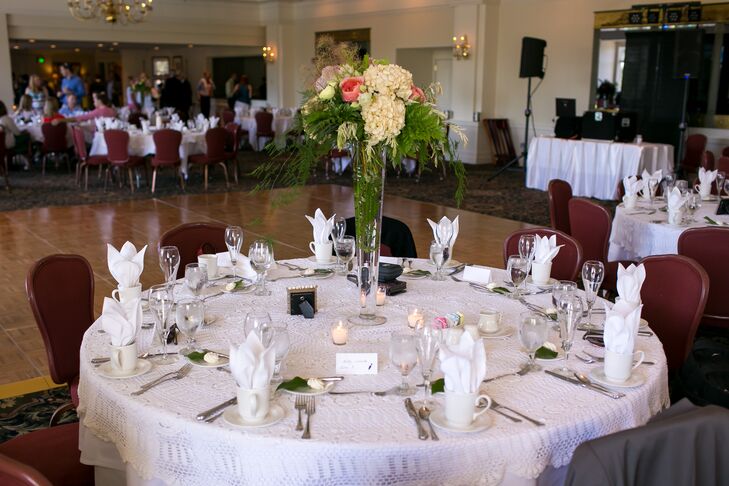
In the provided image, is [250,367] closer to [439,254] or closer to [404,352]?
[404,352]

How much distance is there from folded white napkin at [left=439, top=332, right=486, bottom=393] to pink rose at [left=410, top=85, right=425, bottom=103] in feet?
3.18

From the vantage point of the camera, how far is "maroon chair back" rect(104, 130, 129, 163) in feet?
34.4

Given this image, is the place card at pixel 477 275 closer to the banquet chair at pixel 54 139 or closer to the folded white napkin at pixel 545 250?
the folded white napkin at pixel 545 250

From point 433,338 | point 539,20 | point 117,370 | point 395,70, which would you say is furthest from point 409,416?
point 539,20

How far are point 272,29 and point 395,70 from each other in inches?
699

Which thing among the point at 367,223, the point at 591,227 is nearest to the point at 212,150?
the point at 591,227

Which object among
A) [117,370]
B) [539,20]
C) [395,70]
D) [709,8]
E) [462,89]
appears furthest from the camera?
[462,89]

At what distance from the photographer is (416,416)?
1875 mm

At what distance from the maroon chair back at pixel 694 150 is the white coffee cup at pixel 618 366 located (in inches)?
363

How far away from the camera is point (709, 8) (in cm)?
1134

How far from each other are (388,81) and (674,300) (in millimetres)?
1621

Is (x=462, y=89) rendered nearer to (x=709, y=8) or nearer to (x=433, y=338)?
(x=709, y=8)

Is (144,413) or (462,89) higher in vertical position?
(462,89)

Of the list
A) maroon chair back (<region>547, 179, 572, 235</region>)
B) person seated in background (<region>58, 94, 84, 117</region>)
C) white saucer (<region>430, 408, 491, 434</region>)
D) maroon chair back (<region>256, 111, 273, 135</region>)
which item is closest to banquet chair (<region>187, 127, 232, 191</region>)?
maroon chair back (<region>256, 111, 273, 135</region>)
